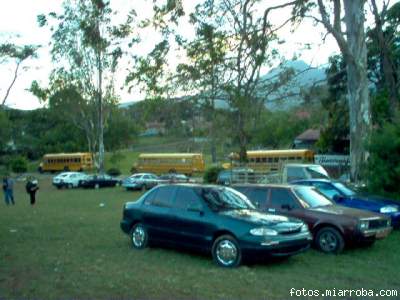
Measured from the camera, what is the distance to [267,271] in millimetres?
9836

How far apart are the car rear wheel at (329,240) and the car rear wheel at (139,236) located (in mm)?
3766

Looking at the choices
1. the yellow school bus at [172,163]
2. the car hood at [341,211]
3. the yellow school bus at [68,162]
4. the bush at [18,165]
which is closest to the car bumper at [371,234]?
the car hood at [341,211]

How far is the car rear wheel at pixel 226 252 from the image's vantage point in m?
10.1

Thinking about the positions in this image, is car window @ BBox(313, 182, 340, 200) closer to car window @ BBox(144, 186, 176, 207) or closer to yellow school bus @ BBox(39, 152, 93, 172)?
car window @ BBox(144, 186, 176, 207)

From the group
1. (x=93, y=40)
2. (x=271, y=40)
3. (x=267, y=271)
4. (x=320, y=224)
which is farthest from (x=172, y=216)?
(x=271, y=40)

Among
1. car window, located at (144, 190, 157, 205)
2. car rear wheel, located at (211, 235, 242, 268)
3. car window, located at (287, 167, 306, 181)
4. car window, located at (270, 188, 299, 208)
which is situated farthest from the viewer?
car window, located at (287, 167, 306, 181)

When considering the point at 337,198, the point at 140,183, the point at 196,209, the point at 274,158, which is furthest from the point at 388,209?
the point at 274,158

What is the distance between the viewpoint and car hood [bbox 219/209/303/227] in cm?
1013

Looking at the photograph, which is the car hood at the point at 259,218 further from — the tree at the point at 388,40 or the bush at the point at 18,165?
the bush at the point at 18,165

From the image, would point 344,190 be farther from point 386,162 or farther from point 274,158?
point 274,158

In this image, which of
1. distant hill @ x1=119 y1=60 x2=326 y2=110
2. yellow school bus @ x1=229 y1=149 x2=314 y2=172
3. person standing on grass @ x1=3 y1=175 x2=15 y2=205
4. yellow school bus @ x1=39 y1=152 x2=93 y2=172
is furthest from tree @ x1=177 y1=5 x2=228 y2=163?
yellow school bus @ x1=39 y1=152 x2=93 y2=172

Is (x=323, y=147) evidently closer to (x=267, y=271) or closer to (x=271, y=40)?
(x=271, y=40)

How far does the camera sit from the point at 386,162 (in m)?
17.0

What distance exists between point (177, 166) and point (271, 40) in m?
38.9
